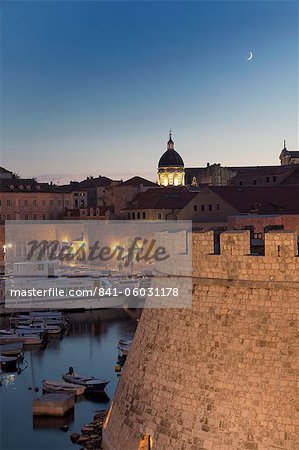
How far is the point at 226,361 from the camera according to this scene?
7.77 meters

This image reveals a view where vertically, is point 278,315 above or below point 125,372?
above

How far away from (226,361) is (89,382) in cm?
1226

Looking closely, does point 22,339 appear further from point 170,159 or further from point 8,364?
point 170,159

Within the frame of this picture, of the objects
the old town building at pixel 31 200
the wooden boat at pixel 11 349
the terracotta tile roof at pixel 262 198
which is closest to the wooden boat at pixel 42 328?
the wooden boat at pixel 11 349

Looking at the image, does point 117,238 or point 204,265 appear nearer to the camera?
point 204,265

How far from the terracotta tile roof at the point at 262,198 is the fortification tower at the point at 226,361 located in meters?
30.7

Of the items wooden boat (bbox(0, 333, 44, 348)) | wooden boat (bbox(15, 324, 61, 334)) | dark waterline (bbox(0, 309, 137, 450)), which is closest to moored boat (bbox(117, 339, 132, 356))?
dark waterline (bbox(0, 309, 137, 450))

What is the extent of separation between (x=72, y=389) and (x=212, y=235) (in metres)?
11.4

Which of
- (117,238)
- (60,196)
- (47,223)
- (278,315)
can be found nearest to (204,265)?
(278,315)

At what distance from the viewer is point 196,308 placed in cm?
840

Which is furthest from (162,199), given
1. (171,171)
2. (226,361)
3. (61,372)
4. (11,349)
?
(226,361)

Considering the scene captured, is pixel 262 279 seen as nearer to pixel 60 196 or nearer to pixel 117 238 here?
pixel 117 238

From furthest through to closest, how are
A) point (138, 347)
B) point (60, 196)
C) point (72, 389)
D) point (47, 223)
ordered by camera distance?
point (60, 196), point (47, 223), point (72, 389), point (138, 347)

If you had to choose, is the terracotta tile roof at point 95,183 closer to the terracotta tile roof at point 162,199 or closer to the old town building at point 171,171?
the old town building at point 171,171
